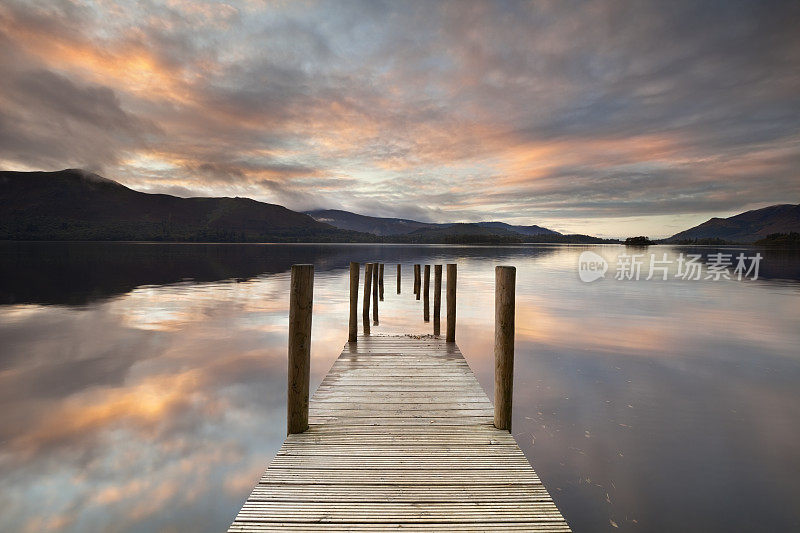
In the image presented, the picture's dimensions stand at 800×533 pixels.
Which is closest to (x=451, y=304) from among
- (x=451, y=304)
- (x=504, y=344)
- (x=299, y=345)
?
(x=451, y=304)

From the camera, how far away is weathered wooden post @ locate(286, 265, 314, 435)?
5.04 metres

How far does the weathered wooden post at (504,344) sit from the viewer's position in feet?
17.7

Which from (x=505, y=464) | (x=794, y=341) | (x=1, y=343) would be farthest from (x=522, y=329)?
(x=1, y=343)

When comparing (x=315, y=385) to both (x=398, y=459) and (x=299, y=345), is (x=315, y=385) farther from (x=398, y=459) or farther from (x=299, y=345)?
(x=398, y=459)

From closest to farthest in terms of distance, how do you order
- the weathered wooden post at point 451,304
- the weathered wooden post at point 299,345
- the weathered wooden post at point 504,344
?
the weathered wooden post at point 299,345 → the weathered wooden post at point 504,344 → the weathered wooden post at point 451,304

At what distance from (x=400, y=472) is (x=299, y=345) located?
2064 mm

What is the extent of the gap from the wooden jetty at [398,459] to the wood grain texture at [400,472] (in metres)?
0.01

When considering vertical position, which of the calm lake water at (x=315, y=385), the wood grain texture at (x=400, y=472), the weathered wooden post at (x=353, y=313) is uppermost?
the weathered wooden post at (x=353, y=313)

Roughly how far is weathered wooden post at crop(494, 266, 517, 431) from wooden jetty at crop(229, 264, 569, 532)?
0.05 ft

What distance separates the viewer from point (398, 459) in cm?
462
